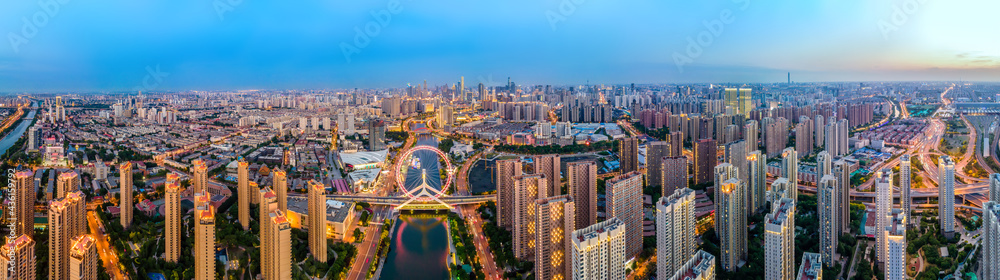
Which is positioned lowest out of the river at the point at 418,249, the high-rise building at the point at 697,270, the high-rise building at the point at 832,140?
the river at the point at 418,249

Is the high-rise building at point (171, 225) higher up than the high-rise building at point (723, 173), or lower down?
lower down

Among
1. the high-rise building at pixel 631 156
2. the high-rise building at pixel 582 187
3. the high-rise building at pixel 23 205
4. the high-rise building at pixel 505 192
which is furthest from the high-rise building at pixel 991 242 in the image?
the high-rise building at pixel 23 205

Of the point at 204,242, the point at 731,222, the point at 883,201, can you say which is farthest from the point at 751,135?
the point at 204,242

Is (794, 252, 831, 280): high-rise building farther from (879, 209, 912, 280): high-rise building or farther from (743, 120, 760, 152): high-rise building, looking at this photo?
(743, 120, 760, 152): high-rise building

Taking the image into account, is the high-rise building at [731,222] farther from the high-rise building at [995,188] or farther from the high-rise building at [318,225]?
the high-rise building at [318,225]

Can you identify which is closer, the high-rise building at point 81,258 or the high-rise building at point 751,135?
the high-rise building at point 81,258

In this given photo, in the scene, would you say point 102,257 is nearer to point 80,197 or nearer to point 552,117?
point 80,197

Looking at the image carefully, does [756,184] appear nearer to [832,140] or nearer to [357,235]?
[832,140]

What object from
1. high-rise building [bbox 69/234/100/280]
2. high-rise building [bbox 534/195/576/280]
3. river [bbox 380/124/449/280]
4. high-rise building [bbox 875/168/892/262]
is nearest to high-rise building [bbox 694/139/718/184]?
high-rise building [bbox 875/168/892/262]

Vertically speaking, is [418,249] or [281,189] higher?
[281,189]
